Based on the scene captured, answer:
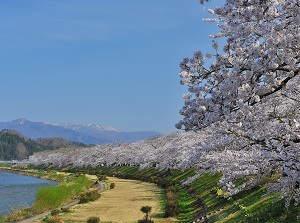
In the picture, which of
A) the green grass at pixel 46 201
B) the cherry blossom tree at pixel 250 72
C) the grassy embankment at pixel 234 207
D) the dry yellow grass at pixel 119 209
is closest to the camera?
the cherry blossom tree at pixel 250 72

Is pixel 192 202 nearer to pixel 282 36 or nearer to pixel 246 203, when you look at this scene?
pixel 246 203

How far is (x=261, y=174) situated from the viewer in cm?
1074

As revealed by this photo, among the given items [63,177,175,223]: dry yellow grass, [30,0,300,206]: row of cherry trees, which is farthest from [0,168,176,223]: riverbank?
[30,0,300,206]: row of cherry trees

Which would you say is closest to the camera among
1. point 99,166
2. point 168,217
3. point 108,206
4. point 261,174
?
point 261,174

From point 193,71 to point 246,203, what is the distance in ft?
59.8

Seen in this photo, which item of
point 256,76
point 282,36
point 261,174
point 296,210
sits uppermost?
point 282,36

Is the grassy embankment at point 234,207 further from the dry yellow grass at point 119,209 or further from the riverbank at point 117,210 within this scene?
the dry yellow grass at point 119,209

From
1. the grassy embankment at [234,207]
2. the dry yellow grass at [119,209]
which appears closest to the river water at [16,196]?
the dry yellow grass at [119,209]

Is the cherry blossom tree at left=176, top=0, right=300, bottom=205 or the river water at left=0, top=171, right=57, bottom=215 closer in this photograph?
the cherry blossom tree at left=176, top=0, right=300, bottom=205

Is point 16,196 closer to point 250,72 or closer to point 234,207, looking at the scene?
point 234,207

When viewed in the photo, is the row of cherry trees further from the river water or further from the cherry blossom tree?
the river water

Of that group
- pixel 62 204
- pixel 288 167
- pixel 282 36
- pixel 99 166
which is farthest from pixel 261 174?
pixel 99 166

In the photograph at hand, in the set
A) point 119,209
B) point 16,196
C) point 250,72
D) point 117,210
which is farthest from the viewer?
point 16,196

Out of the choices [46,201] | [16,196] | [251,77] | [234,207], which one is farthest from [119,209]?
[251,77]
